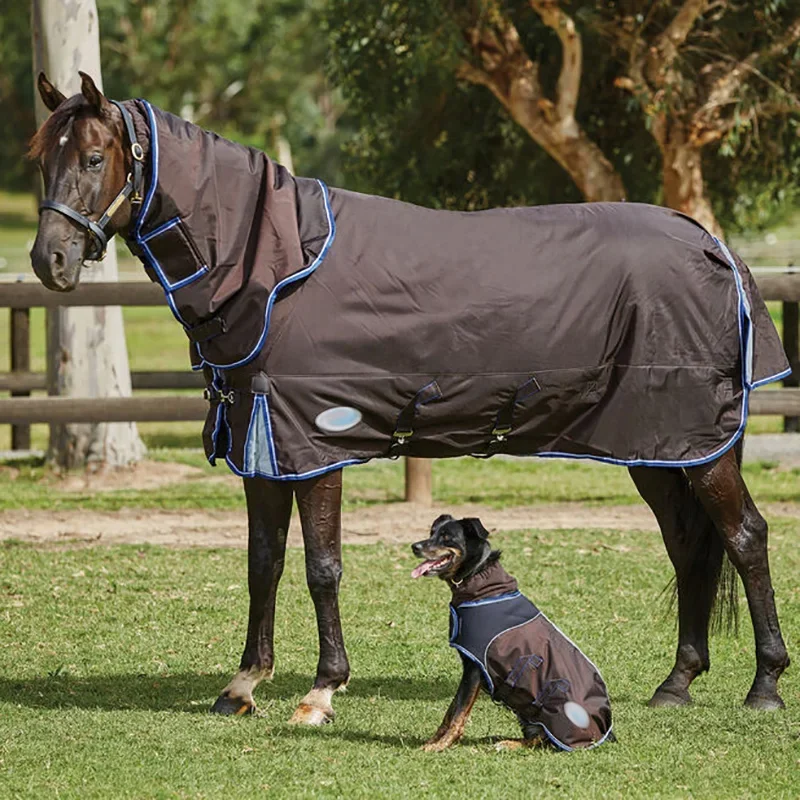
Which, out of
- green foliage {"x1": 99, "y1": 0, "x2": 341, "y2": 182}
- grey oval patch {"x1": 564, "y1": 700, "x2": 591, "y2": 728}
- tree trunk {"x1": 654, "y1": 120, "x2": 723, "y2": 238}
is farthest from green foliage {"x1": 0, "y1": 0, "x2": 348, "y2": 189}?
grey oval patch {"x1": 564, "y1": 700, "x2": 591, "y2": 728}

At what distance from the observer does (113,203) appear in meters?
5.16

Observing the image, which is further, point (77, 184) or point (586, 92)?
point (586, 92)

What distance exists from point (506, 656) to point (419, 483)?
5.54 meters

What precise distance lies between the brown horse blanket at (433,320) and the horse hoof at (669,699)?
0.95 meters

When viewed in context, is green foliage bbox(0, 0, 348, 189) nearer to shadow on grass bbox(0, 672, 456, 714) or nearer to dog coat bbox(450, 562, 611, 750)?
shadow on grass bbox(0, 672, 456, 714)

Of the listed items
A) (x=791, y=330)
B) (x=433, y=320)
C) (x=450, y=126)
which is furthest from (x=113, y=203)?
(x=450, y=126)

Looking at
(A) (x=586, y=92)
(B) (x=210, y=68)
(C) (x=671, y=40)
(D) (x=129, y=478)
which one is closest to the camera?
(D) (x=129, y=478)

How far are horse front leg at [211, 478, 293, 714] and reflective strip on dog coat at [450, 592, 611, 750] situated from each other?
946mm

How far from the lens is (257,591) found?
568 centimetres

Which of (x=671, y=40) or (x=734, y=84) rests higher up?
(x=671, y=40)

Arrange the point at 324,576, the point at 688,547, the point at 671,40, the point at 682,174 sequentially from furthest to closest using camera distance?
the point at 682,174, the point at 671,40, the point at 688,547, the point at 324,576

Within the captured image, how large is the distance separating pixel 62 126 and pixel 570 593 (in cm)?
393

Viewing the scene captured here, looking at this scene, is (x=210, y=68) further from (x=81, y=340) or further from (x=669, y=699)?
(x=669, y=699)

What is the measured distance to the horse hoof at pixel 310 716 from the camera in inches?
211
